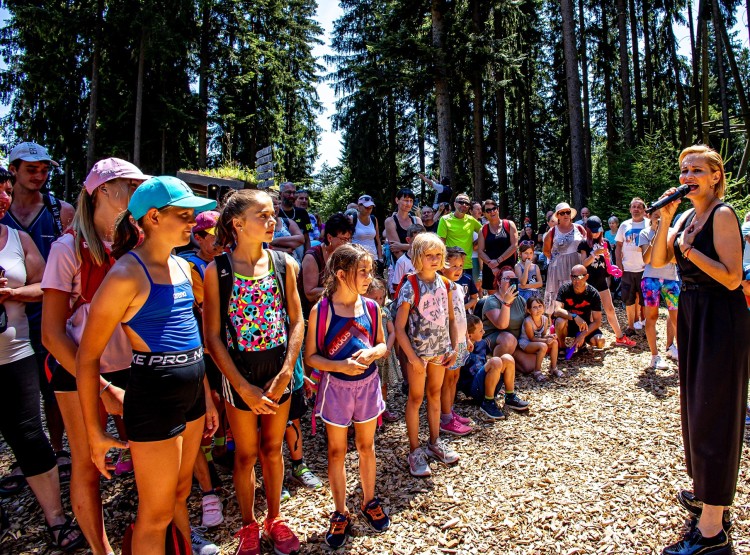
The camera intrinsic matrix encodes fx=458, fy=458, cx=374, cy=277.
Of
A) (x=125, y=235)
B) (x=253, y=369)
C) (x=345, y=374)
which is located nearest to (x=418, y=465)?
(x=345, y=374)

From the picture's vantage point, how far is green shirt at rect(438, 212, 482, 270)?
7.17 m

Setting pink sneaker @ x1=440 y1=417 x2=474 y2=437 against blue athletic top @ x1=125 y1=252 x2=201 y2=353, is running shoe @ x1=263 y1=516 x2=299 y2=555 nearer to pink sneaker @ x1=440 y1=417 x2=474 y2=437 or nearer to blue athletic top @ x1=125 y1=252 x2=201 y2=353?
blue athletic top @ x1=125 y1=252 x2=201 y2=353

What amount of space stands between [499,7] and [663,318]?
503 inches

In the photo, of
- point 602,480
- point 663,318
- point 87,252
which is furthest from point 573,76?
point 87,252

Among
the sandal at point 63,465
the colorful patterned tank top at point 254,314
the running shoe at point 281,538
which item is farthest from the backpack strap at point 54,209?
the running shoe at point 281,538

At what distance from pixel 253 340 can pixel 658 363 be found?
5.54m

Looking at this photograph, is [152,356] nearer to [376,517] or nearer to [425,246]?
[376,517]

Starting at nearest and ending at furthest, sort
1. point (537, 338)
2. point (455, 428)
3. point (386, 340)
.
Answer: point (455, 428) → point (386, 340) → point (537, 338)

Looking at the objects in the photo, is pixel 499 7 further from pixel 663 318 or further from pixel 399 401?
pixel 399 401

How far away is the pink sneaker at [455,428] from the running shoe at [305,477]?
1427mm

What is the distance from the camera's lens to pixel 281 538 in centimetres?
270

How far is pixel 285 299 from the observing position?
274 centimetres

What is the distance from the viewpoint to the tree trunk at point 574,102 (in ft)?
45.0

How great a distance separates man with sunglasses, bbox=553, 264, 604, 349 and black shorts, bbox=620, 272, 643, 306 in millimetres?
1092
